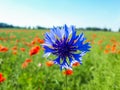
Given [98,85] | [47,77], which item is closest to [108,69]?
[98,85]

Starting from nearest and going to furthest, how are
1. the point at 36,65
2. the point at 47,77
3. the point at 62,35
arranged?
the point at 62,35 < the point at 47,77 < the point at 36,65

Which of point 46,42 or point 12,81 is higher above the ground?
point 46,42

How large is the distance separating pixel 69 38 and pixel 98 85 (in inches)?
96.6

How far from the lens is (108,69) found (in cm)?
486

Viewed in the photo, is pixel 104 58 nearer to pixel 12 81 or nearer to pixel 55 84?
pixel 55 84

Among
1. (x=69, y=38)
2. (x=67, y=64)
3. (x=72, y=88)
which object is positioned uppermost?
(x=69, y=38)

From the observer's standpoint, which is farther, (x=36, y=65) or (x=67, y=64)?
(x=36, y=65)

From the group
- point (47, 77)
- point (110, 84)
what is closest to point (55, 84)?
point (47, 77)

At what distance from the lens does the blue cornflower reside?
2.05 meters

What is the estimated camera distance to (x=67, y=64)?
2070 mm

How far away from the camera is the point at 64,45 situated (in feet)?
6.84

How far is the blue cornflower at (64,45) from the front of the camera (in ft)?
6.72

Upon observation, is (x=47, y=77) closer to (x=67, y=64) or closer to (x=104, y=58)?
(x=104, y=58)

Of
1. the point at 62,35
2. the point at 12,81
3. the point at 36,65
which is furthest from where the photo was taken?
the point at 36,65
